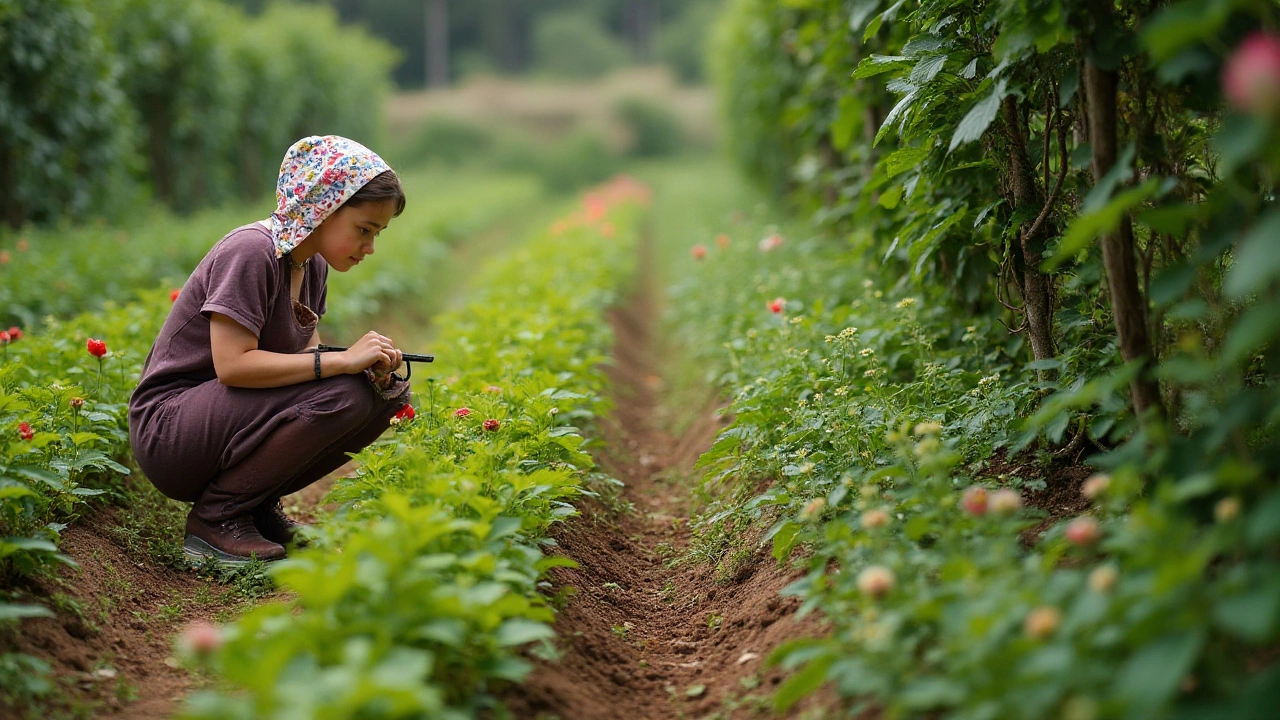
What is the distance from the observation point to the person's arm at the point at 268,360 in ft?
10.2

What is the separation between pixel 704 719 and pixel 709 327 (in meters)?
3.88

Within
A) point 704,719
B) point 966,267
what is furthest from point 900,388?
point 704,719

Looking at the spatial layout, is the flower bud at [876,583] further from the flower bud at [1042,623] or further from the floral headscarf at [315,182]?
the floral headscarf at [315,182]

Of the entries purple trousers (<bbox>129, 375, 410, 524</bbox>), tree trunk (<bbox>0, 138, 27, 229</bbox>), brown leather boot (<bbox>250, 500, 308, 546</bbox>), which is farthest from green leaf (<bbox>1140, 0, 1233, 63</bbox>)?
tree trunk (<bbox>0, 138, 27, 229</bbox>)

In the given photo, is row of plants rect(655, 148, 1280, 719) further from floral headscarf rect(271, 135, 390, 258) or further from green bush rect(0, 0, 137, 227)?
green bush rect(0, 0, 137, 227)

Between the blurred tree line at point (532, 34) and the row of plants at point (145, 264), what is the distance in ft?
145

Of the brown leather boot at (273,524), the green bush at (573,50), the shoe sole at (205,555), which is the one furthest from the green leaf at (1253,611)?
the green bush at (573,50)

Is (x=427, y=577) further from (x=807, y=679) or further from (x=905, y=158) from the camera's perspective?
(x=905, y=158)

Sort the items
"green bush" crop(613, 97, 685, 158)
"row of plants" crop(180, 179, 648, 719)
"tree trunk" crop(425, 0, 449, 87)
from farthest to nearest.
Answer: "tree trunk" crop(425, 0, 449, 87) < "green bush" crop(613, 97, 685, 158) < "row of plants" crop(180, 179, 648, 719)

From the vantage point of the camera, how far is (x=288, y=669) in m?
1.70

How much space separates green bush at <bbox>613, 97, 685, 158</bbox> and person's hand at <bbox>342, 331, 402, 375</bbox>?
37504mm

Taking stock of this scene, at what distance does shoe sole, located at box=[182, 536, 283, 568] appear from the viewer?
10.9 feet

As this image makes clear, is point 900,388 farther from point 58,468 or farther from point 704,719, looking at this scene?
point 58,468

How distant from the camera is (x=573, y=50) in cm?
5797
